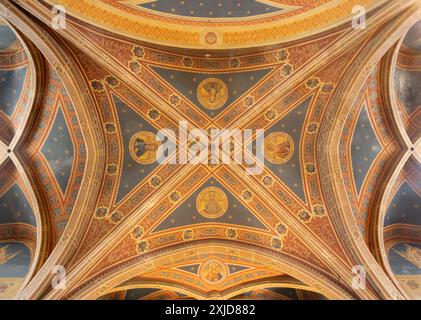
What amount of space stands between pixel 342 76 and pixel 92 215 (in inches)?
334

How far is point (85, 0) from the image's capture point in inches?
363

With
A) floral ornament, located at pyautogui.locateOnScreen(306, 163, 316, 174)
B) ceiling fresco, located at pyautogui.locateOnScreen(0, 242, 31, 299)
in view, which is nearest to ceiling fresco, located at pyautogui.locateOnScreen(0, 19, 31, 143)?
ceiling fresco, located at pyautogui.locateOnScreen(0, 242, 31, 299)

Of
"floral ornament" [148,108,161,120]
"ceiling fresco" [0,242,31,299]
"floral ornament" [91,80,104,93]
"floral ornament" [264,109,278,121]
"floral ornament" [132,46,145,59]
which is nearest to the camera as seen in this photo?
"ceiling fresco" [0,242,31,299]

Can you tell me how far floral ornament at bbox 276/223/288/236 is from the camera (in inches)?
451

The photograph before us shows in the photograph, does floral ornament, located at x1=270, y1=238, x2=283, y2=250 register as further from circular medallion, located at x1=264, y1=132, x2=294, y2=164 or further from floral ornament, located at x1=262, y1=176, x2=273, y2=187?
circular medallion, located at x1=264, y1=132, x2=294, y2=164

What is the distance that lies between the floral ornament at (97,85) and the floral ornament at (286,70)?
5331 millimetres

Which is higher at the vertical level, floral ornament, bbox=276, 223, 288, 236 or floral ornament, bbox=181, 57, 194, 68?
floral ornament, bbox=181, 57, 194, 68

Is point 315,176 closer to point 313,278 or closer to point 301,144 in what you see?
point 301,144

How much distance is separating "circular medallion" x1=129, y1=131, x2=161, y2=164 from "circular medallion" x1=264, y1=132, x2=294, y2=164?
11.6ft

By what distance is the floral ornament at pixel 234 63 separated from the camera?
1077 centimetres

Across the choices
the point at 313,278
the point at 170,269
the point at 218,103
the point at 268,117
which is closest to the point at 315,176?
the point at 268,117

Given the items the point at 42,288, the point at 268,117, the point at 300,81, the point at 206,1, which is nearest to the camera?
the point at 42,288

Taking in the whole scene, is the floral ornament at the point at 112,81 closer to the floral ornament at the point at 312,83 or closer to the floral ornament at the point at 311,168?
the floral ornament at the point at 312,83

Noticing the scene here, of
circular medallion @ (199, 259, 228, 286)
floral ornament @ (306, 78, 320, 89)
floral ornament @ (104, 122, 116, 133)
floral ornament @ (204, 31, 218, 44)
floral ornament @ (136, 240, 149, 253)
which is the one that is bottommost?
circular medallion @ (199, 259, 228, 286)
